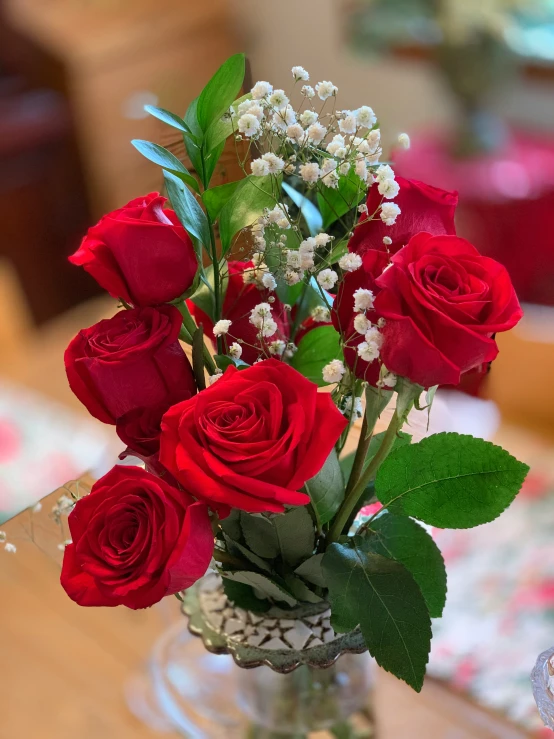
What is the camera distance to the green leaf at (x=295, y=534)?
17.7 inches

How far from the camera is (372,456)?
0.47 metres

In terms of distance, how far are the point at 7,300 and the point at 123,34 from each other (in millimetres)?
1138

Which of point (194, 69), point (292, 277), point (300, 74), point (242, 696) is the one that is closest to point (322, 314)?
point (292, 277)

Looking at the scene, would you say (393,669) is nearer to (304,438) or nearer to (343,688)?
(304,438)

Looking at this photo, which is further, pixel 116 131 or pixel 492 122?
pixel 116 131

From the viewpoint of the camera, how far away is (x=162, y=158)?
42 centimetres

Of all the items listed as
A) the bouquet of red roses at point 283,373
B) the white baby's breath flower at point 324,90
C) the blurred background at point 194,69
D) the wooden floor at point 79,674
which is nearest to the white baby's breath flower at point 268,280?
the bouquet of red roses at point 283,373

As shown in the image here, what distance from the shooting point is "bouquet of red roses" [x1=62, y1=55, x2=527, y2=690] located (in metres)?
0.36

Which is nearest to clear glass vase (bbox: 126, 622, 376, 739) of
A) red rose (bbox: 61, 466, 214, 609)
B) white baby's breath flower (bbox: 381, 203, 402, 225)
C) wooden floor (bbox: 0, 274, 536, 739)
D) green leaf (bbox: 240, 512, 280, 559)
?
wooden floor (bbox: 0, 274, 536, 739)

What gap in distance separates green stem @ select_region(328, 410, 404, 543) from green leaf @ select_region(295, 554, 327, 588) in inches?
0.8

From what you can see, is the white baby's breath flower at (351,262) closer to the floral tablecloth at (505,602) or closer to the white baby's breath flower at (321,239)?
the white baby's breath flower at (321,239)

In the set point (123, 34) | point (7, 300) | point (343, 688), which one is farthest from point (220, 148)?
point (123, 34)

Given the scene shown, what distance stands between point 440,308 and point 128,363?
16 cm

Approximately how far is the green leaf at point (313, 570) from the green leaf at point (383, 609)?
2 cm
